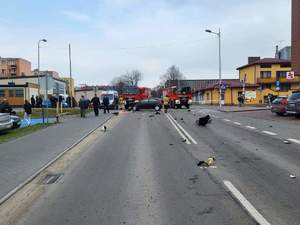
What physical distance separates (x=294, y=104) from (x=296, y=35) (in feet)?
62.1

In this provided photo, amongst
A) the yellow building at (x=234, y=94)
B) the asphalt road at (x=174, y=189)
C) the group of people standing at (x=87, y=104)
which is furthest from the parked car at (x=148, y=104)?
the asphalt road at (x=174, y=189)

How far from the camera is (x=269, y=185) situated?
9016mm

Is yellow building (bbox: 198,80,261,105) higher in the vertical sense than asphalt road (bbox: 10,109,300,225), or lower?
higher

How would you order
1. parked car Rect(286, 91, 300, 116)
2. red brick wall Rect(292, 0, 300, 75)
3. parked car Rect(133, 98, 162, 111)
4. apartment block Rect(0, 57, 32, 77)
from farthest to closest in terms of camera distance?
apartment block Rect(0, 57, 32, 77), parked car Rect(133, 98, 162, 111), red brick wall Rect(292, 0, 300, 75), parked car Rect(286, 91, 300, 116)

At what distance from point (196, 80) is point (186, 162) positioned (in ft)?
467

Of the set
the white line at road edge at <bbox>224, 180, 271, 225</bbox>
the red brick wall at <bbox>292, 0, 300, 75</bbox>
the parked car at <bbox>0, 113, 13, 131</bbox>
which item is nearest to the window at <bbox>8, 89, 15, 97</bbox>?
the red brick wall at <bbox>292, 0, 300, 75</bbox>

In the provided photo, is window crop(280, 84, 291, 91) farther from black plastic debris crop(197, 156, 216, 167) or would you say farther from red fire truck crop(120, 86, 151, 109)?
black plastic debris crop(197, 156, 216, 167)

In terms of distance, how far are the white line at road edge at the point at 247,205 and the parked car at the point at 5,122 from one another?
15.3 m

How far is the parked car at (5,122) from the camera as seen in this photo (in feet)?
73.1

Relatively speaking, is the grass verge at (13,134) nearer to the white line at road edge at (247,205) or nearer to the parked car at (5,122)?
the parked car at (5,122)

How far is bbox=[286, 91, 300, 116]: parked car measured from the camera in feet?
98.8

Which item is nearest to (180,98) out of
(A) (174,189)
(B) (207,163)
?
(B) (207,163)

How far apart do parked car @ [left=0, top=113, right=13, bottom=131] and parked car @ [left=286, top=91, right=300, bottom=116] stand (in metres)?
16.8

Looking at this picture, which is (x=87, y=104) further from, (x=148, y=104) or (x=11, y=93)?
(x=11, y=93)
